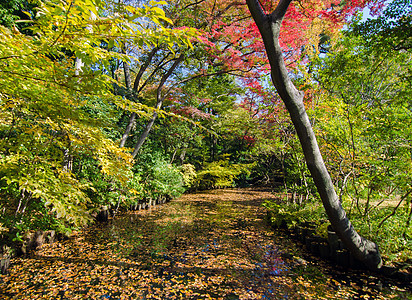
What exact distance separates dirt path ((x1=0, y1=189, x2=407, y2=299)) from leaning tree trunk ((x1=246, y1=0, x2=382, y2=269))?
1.89 feet

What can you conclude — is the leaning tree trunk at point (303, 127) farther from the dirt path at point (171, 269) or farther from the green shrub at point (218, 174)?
the green shrub at point (218, 174)

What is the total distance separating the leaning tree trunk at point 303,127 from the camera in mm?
2846

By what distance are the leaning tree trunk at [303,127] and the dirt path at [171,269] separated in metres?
0.58

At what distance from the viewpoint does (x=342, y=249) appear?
151 inches

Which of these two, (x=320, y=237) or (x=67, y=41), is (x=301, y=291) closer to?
(x=320, y=237)

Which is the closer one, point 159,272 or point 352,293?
point 352,293

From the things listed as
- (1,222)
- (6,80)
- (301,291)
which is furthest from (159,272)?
(6,80)

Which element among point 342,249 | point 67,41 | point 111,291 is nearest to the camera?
point 67,41

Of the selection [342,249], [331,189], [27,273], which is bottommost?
[27,273]

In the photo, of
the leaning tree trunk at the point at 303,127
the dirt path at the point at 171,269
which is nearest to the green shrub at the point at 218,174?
the dirt path at the point at 171,269

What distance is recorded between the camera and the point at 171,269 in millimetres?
3447

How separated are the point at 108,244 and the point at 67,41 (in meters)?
4.12

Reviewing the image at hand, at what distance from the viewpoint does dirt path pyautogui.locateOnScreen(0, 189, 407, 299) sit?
2.80 m

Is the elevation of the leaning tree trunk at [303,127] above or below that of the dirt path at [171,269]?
above
